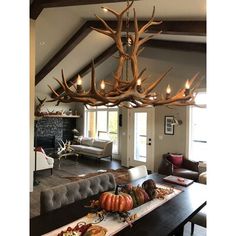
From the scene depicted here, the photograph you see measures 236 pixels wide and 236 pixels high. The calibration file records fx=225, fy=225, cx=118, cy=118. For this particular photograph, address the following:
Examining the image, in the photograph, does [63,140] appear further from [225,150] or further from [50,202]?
[225,150]

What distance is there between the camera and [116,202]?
84.2 inches

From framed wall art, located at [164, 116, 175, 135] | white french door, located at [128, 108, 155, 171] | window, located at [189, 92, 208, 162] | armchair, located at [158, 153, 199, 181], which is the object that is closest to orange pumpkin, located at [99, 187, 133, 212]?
armchair, located at [158, 153, 199, 181]

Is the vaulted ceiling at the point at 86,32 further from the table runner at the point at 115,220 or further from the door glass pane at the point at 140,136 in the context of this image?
the table runner at the point at 115,220

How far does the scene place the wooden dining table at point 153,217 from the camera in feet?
6.39

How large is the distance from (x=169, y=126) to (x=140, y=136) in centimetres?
122

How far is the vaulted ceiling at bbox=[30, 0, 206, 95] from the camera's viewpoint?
13.2ft

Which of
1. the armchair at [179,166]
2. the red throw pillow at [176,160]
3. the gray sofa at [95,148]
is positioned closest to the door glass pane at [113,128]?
the gray sofa at [95,148]

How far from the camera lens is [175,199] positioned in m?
2.67

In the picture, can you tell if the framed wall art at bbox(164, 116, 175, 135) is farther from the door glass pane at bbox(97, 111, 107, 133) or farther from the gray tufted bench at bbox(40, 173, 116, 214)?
the gray tufted bench at bbox(40, 173, 116, 214)

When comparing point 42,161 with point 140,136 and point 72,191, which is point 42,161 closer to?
point 140,136

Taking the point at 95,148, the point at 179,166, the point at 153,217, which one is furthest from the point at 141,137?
the point at 153,217
